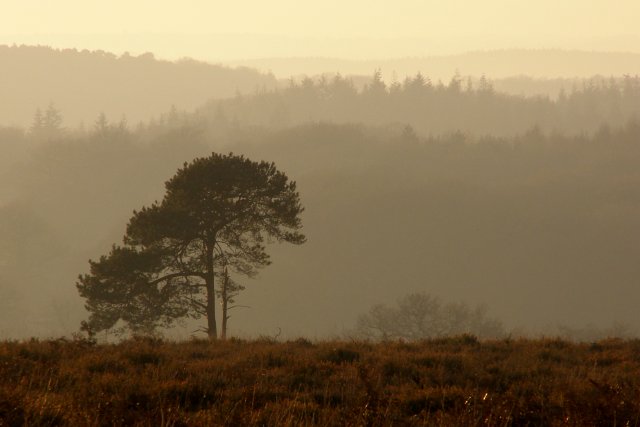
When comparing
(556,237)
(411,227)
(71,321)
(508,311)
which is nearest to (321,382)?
(71,321)

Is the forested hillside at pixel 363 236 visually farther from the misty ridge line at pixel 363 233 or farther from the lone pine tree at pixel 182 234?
the lone pine tree at pixel 182 234

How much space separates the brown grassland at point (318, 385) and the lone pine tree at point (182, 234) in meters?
13.2

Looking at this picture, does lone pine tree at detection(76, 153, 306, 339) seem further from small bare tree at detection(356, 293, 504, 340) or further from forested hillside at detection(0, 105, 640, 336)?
forested hillside at detection(0, 105, 640, 336)

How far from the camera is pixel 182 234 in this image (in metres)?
26.6

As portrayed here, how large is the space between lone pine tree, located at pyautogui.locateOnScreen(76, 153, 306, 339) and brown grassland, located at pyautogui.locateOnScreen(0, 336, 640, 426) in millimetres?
13160

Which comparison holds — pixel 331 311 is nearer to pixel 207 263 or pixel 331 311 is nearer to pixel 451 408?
pixel 207 263

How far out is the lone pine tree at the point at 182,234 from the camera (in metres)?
25.6

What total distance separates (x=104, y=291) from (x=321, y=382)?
18.7 metres

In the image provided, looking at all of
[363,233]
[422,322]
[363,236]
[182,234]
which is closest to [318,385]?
[182,234]

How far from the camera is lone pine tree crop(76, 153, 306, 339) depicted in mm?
25562

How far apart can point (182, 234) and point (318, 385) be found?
62.1 feet

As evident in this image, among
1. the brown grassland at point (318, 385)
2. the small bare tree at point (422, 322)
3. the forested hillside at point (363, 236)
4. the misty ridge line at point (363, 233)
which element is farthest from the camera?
the misty ridge line at point (363, 233)

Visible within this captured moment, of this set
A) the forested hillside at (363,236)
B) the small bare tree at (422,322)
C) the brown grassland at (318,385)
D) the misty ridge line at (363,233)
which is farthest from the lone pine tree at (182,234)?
the misty ridge line at (363,233)

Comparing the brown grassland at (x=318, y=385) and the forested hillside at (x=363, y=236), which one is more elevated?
the brown grassland at (x=318, y=385)
